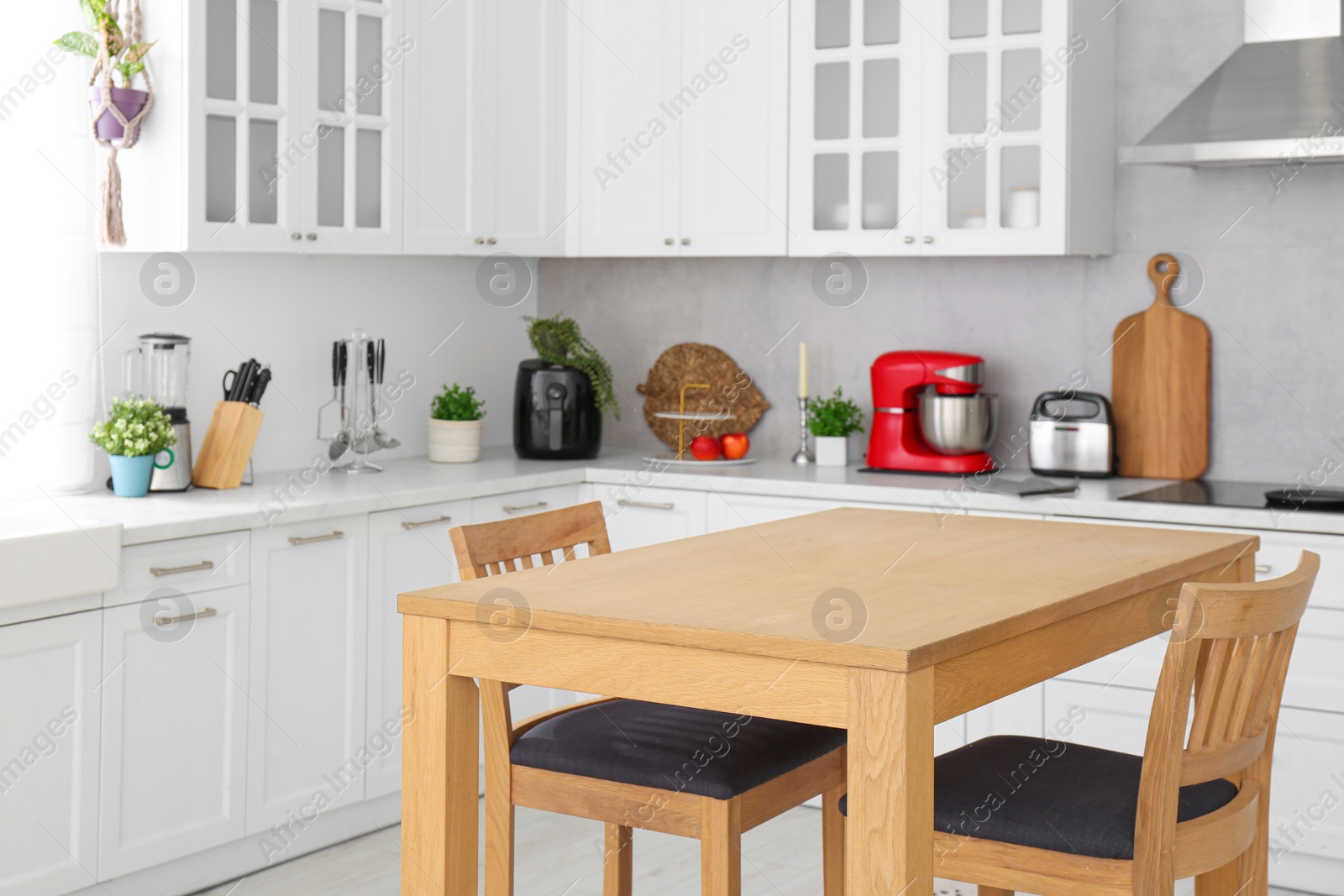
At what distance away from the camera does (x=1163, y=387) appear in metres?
3.81

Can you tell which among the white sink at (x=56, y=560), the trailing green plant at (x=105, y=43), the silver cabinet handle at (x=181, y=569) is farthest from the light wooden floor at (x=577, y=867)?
the trailing green plant at (x=105, y=43)

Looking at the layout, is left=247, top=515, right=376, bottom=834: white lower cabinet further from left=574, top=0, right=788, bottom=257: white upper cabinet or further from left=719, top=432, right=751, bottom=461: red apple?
left=574, top=0, right=788, bottom=257: white upper cabinet

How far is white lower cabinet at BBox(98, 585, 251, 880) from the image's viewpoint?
114 inches

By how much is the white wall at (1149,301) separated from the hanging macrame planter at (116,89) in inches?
72.5

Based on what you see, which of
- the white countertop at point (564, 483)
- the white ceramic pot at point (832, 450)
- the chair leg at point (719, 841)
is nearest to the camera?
the chair leg at point (719, 841)

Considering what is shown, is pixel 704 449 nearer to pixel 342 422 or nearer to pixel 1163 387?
pixel 342 422

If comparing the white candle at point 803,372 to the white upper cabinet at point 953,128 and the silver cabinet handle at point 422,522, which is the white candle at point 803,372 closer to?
the white upper cabinet at point 953,128

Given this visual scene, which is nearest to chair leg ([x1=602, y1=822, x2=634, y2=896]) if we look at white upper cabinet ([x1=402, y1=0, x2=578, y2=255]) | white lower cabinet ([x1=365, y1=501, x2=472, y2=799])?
white lower cabinet ([x1=365, y1=501, x2=472, y2=799])

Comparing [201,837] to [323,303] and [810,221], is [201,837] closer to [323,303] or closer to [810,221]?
[323,303]

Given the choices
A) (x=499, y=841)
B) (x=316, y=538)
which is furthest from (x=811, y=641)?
(x=316, y=538)

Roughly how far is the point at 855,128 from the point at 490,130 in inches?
39.5

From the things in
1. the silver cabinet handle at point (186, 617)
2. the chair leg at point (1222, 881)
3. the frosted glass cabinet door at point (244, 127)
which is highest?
the frosted glass cabinet door at point (244, 127)

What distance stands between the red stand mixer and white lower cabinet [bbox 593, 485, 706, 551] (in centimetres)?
53

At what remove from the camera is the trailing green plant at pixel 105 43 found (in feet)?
10.5
